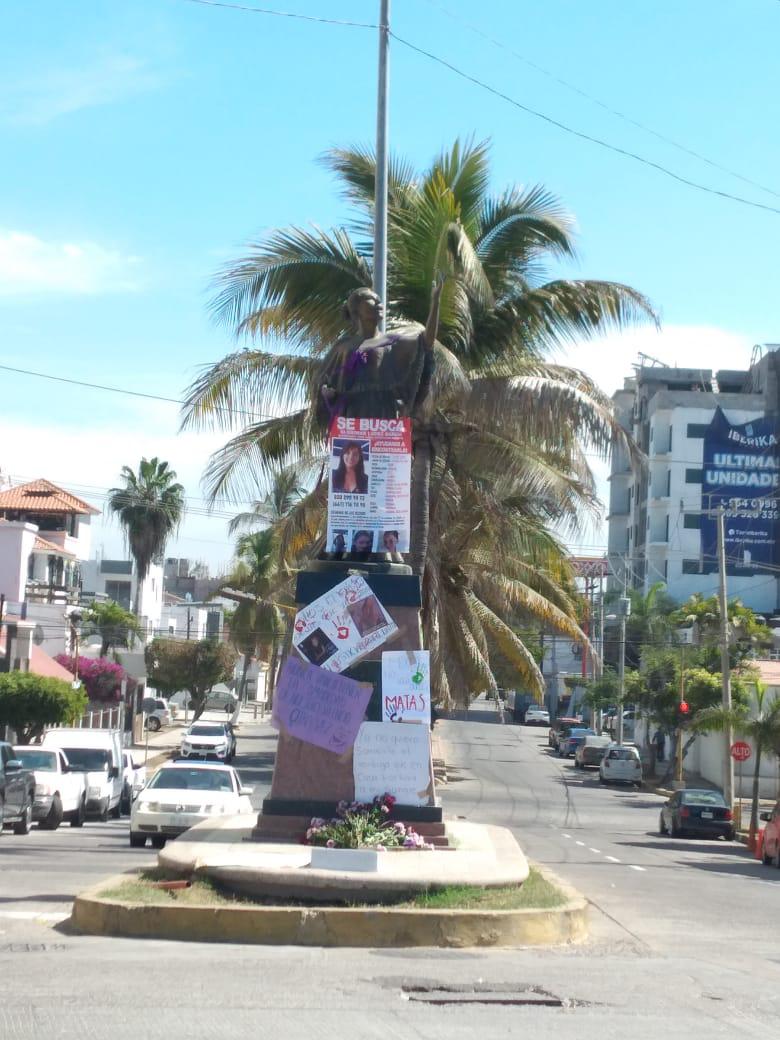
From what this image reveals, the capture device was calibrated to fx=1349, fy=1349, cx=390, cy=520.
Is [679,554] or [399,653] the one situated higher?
[679,554]

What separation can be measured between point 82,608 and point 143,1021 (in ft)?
178

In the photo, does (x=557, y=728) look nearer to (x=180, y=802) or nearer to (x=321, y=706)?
(x=180, y=802)

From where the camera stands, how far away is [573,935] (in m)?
10.9

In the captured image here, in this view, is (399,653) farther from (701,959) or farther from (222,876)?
(701,959)

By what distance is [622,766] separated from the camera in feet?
169

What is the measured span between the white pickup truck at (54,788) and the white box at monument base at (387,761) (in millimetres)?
12653

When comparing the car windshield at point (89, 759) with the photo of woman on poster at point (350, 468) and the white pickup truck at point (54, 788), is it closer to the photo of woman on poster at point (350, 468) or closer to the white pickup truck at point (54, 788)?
the white pickup truck at point (54, 788)

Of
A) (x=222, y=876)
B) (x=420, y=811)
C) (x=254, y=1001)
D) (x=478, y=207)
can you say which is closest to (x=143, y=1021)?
(x=254, y=1001)

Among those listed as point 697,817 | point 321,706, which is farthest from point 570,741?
point 321,706

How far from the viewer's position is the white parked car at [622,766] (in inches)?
2031

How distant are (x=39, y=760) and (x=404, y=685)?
1447 centimetres

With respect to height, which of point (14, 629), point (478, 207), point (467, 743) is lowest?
point (467, 743)

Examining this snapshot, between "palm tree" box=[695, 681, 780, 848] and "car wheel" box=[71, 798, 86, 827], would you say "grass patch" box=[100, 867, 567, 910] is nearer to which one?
"car wheel" box=[71, 798, 86, 827]

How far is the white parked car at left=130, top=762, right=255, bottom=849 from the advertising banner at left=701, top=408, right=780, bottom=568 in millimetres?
66585
